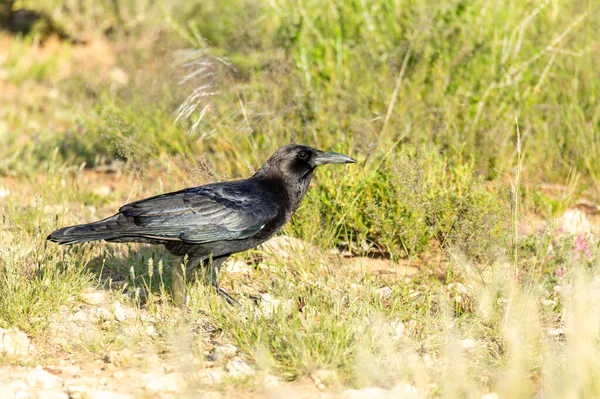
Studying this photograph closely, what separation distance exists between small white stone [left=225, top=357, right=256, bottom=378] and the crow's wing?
98 centimetres

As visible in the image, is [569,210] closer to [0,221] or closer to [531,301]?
[531,301]

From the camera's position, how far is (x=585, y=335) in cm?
355

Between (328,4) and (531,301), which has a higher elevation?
(328,4)

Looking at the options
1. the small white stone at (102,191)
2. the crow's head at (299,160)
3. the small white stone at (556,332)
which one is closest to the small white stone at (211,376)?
the crow's head at (299,160)

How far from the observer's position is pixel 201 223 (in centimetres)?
466

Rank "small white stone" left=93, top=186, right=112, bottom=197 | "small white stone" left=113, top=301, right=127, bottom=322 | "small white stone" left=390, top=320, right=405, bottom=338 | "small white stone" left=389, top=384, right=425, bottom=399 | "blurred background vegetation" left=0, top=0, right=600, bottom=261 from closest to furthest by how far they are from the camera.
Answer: "small white stone" left=389, top=384, right=425, bottom=399 < "small white stone" left=390, top=320, right=405, bottom=338 < "small white stone" left=113, top=301, right=127, bottom=322 < "blurred background vegetation" left=0, top=0, right=600, bottom=261 < "small white stone" left=93, top=186, right=112, bottom=197

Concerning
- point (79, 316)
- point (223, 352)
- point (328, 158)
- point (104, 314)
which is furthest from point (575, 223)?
point (79, 316)

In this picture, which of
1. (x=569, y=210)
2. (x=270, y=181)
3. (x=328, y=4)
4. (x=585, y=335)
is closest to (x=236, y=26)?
(x=328, y=4)

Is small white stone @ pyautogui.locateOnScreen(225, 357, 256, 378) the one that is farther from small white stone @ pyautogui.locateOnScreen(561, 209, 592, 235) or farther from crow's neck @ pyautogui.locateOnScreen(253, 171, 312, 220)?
small white stone @ pyautogui.locateOnScreen(561, 209, 592, 235)

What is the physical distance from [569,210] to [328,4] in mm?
3081

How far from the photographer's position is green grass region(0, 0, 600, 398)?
13.1 ft

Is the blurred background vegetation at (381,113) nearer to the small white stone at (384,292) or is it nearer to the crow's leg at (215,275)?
the small white stone at (384,292)

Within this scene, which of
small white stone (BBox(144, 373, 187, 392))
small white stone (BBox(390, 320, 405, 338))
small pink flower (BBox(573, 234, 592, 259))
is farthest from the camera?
small pink flower (BBox(573, 234, 592, 259))

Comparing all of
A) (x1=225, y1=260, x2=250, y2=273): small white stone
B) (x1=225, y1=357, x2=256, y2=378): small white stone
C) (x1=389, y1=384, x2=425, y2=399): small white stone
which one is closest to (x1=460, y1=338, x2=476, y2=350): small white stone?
(x1=389, y1=384, x2=425, y2=399): small white stone
